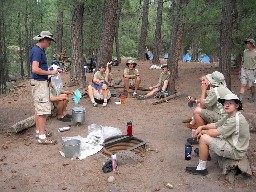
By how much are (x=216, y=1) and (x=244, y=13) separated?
157 centimetres

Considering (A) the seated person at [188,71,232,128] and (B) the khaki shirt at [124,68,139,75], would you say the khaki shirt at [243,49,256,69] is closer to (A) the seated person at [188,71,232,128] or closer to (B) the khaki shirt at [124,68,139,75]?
(B) the khaki shirt at [124,68,139,75]

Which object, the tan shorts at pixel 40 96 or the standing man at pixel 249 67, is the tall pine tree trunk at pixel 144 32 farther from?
the tan shorts at pixel 40 96

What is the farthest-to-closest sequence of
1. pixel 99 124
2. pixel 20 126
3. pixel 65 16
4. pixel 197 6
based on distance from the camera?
1. pixel 65 16
2. pixel 197 6
3. pixel 99 124
4. pixel 20 126

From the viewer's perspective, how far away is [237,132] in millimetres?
4746

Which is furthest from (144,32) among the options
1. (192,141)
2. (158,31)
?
(192,141)

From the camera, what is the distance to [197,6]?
10.3m

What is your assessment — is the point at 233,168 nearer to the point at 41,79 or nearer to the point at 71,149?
the point at 71,149

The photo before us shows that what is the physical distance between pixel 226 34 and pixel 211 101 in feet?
14.7

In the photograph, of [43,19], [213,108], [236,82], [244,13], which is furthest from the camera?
[43,19]

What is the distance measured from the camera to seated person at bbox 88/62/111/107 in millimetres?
9453

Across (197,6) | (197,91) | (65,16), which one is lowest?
(197,91)

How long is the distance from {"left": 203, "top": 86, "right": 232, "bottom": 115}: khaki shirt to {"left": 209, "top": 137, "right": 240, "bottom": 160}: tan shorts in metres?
1.13

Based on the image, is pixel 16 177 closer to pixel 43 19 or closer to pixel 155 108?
pixel 155 108

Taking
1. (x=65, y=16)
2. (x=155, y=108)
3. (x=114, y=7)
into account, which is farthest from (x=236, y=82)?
(x=65, y=16)
